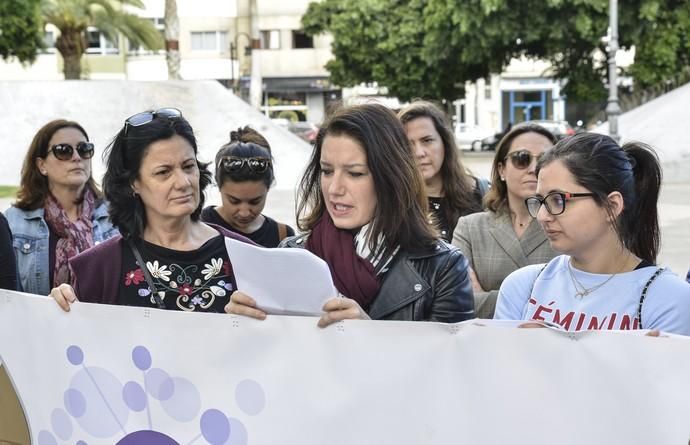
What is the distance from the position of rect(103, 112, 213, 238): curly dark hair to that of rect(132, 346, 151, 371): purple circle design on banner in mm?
549

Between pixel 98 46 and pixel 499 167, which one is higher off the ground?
pixel 98 46

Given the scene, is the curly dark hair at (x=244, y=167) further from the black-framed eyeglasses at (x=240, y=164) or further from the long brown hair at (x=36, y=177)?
the long brown hair at (x=36, y=177)

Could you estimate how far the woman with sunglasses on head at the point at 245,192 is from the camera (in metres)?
4.32

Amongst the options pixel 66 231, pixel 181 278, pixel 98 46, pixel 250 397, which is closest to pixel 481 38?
pixel 66 231

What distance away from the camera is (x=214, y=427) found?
8.38 ft

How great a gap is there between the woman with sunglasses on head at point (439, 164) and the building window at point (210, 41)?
2067 inches

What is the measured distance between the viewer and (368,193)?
2.69 meters

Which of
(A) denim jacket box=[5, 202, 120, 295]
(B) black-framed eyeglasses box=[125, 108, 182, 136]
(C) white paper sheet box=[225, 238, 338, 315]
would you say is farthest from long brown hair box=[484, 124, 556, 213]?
(C) white paper sheet box=[225, 238, 338, 315]

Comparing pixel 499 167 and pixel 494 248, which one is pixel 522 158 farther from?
pixel 494 248

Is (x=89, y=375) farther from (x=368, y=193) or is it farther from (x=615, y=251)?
(x=615, y=251)

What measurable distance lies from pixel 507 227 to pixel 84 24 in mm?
33720

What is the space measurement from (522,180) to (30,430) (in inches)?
82.2

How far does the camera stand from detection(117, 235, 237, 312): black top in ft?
9.69

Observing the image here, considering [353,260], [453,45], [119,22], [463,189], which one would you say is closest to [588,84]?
[453,45]
